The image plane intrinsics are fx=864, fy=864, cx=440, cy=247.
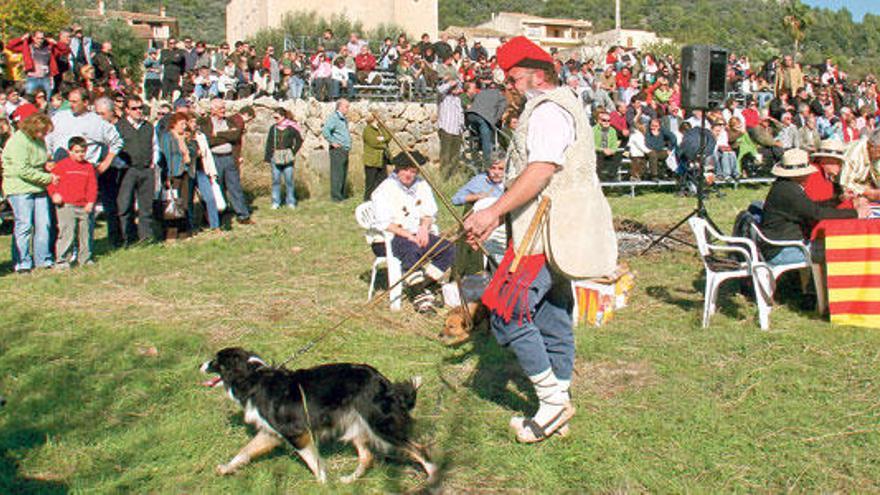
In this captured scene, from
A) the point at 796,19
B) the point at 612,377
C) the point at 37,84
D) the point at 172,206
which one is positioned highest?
the point at 796,19

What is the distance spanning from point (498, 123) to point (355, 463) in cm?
1135

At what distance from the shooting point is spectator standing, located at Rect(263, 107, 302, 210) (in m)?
13.8

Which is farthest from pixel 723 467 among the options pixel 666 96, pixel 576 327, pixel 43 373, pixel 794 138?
pixel 666 96

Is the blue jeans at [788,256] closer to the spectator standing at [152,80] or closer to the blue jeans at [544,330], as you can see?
the blue jeans at [544,330]

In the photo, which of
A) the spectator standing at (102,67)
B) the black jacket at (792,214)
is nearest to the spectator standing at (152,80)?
the spectator standing at (102,67)

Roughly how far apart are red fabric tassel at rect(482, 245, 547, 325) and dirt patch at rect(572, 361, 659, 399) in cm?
127

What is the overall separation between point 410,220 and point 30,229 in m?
4.40

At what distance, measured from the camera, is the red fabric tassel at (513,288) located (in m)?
4.32

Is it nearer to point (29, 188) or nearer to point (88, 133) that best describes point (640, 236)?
point (88, 133)

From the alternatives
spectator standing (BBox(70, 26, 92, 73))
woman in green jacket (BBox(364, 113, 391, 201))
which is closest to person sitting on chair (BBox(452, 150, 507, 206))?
woman in green jacket (BBox(364, 113, 391, 201))

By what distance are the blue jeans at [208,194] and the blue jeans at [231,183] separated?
0.54m

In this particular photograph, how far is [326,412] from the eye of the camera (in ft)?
13.8

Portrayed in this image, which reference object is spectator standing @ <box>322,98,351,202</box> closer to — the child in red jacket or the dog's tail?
the child in red jacket

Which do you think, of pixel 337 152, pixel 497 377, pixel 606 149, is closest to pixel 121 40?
pixel 337 152
